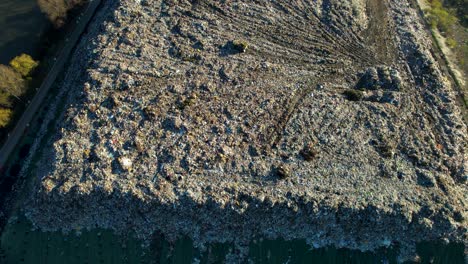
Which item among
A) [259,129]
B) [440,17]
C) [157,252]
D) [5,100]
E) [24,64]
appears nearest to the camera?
[157,252]

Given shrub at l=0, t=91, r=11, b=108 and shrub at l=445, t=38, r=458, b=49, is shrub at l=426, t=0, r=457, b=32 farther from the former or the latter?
shrub at l=0, t=91, r=11, b=108

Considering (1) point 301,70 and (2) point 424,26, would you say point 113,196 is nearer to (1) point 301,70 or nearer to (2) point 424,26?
(1) point 301,70

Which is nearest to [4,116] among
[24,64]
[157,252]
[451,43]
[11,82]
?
[11,82]

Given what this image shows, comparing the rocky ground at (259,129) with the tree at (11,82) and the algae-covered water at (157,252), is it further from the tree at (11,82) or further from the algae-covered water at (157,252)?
the tree at (11,82)

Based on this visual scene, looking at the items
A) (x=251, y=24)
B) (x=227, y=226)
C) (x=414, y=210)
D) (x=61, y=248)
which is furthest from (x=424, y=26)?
(x=61, y=248)

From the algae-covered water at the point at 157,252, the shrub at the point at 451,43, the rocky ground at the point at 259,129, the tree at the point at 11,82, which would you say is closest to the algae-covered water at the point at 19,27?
the tree at the point at 11,82

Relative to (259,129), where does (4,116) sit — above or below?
below

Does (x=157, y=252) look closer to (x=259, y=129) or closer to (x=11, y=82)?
(x=259, y=129)
